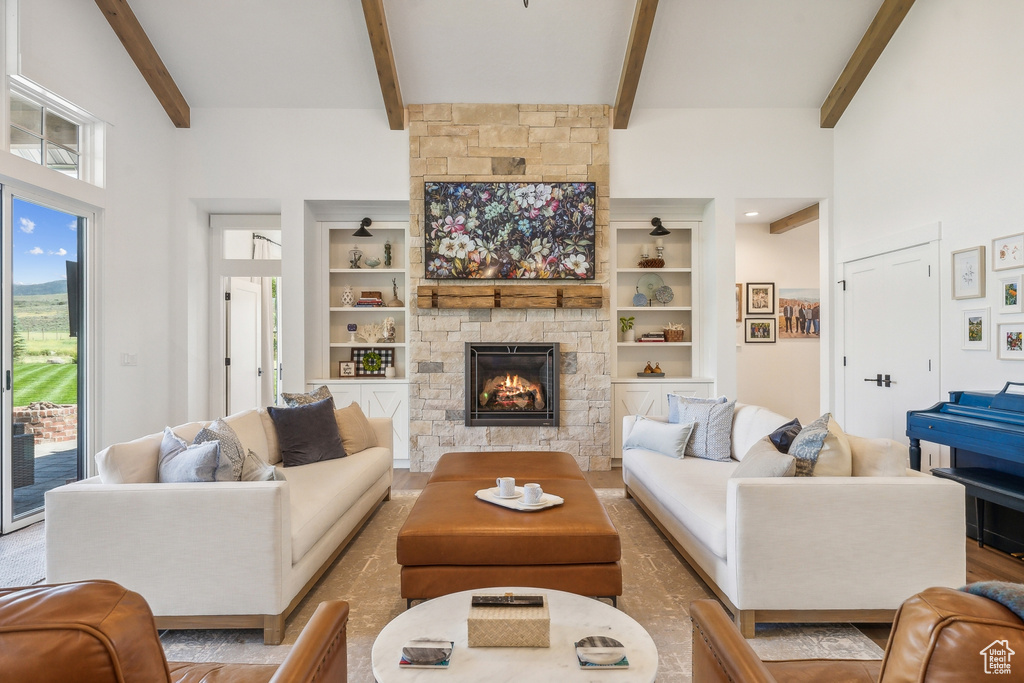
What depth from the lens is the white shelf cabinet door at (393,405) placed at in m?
5.34

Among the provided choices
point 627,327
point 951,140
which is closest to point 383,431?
point 627,327

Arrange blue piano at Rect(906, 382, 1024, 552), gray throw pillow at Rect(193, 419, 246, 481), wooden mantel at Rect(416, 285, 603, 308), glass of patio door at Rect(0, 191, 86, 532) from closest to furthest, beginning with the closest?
gray throw pillow at Rect(193, 419, 246, 481)
blue piano at Rect(906, 382, 1024, 552)
glass of patio door at Rect(0, 191, 86, 532)
wooden mantel at Rect(416, 285, 603, 308)

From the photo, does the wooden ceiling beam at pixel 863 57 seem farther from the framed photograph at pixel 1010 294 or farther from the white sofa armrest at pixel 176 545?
the white sofa armrest at pixel 176 545

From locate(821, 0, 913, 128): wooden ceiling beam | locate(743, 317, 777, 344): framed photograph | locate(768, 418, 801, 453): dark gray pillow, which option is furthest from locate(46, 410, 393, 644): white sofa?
locate(743, 317, 777, 344): framed photograph

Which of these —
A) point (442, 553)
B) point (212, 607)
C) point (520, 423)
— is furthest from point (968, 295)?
point (212, 607)

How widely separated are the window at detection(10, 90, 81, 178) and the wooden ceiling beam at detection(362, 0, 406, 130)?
2.34 meters

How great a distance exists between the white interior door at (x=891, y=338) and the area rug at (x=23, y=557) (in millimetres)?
5619

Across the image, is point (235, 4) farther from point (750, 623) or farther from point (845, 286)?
point (845, 286)

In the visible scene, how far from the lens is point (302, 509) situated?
2.51 m

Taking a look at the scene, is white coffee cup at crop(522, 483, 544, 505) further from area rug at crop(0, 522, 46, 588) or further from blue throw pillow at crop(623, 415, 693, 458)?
area rug at crop(0, 522, 46, 588)

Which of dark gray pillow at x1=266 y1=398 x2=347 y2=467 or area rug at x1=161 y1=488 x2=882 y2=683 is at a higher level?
dark gray pillow at x1=266 y1=398 x2=347 y2=467

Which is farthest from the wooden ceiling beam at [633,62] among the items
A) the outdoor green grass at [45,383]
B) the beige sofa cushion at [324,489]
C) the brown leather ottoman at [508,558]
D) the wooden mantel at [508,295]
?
the outdoor green grass at [45,383]

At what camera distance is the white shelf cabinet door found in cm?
534

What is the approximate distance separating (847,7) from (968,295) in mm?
2452
